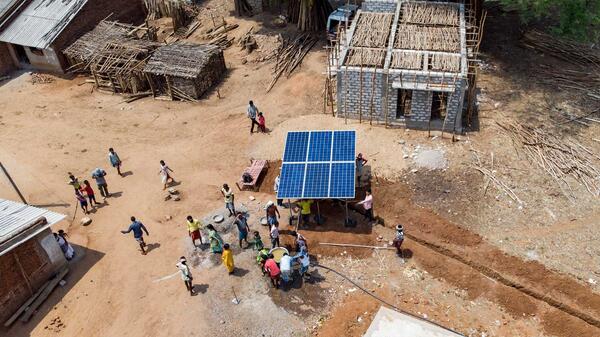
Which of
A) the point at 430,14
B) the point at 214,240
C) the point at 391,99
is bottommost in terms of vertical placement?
the point at 214,240

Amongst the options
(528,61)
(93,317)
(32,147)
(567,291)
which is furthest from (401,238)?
(32,147)

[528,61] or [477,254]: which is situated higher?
[528,61]

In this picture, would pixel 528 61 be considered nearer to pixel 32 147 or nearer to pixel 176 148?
pixel 176 148

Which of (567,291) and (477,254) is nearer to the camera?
(567,291)

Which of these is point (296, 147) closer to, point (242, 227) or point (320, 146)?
point (320, 146)

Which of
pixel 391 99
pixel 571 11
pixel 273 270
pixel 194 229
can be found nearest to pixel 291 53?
pixel 391 99

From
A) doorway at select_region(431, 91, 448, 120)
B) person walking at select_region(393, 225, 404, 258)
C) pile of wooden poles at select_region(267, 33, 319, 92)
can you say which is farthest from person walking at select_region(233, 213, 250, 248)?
pile of wooden poles at select_region(267, 33, 319, 92)

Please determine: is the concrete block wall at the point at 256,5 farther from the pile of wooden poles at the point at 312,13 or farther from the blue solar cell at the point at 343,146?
the blue solar cell at the point at 343,146
